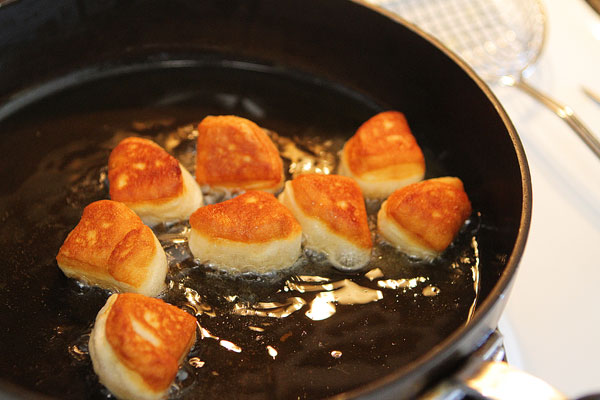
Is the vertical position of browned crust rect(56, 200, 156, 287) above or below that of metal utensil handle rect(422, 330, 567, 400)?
below

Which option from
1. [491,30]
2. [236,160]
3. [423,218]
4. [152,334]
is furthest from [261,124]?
[491,30]

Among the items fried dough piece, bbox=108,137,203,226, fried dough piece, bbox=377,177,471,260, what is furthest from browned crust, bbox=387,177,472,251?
fried dough piece, bbox=108,137,203,226

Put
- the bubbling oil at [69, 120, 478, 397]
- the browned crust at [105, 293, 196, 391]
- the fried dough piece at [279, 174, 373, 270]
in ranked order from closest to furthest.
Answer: the browned crust at [105, 293, 196, 391], the bubbling oil at [69, 120, 478, 397], the fried dough piece at [279, 174, 373, 270]

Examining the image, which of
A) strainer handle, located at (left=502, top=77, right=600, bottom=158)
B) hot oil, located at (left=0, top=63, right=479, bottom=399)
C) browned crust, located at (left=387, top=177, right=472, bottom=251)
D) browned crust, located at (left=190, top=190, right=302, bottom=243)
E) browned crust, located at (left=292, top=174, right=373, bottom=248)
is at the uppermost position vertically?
strainer handle, located at (left=502, top=77, right=600, bottom=158)

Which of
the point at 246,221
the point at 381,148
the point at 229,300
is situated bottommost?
the point at 229,300

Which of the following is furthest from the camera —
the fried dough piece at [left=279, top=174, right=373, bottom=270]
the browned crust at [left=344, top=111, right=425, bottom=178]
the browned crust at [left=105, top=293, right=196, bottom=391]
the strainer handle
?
the strainer handle

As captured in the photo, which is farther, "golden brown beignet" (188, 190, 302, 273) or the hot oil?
"golden brown beignet" (188, 190, 302, 273)

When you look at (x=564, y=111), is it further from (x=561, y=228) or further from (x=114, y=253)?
(x=114, y=253)

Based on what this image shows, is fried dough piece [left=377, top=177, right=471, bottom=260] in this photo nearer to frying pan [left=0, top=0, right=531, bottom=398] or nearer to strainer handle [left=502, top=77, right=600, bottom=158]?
frying pan [left=0, top=0, right=531, bottom=398]
